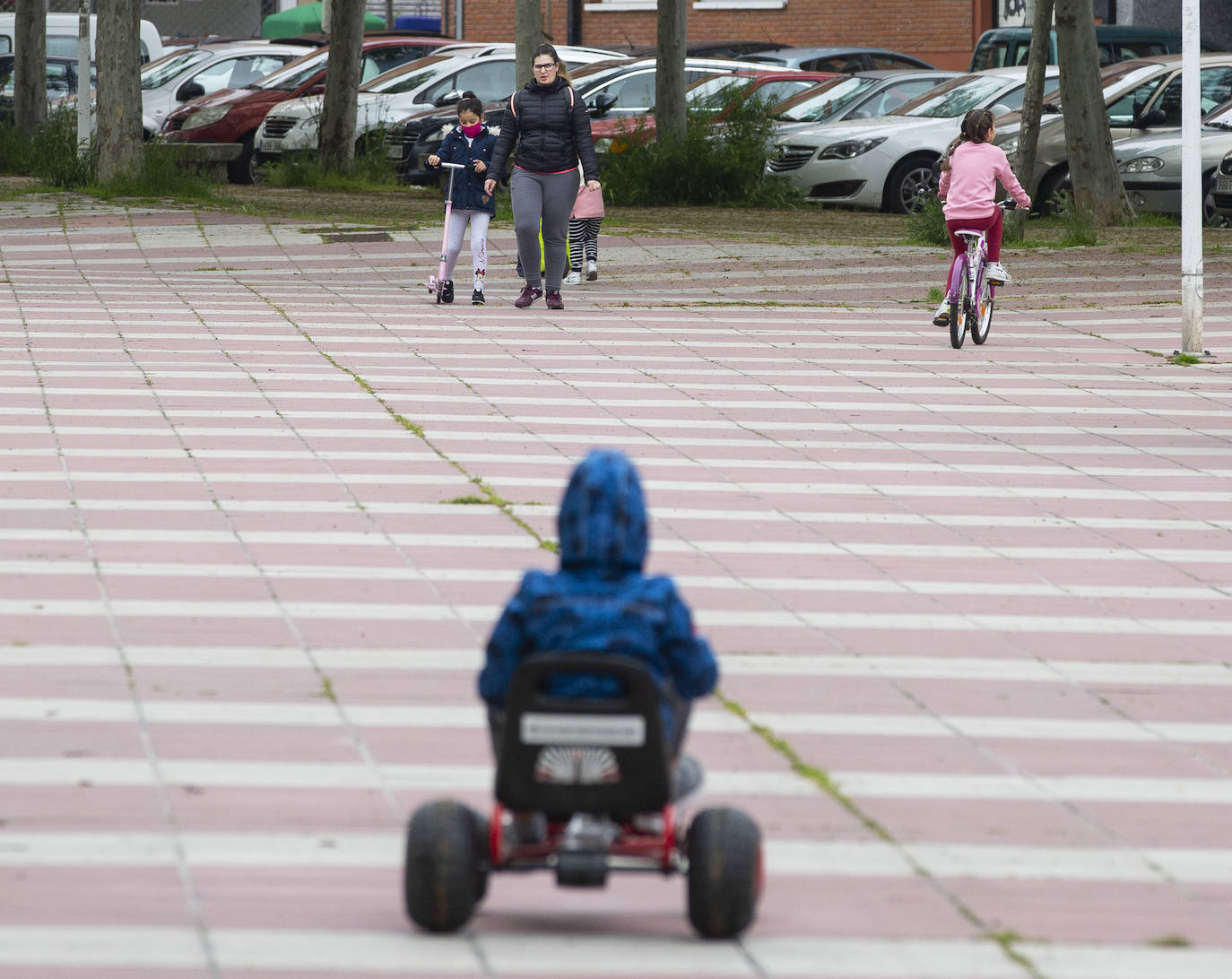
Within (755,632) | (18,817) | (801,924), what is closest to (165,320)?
(755,632)

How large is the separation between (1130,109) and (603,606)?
71.1 ft

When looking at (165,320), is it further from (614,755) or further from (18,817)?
(614,755)

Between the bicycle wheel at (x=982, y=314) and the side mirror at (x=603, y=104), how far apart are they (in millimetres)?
13445

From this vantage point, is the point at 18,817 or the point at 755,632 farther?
the point at 755,632

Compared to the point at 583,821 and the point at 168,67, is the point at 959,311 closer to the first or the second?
the point at 583,821

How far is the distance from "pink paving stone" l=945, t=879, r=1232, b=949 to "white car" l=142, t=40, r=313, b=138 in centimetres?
2959

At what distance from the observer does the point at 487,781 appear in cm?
518

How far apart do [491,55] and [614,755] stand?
2690 cm

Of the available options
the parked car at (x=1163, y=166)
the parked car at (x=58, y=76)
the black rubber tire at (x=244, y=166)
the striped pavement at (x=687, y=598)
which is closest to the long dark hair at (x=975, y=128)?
the striped pavement at (x=687, y=598)

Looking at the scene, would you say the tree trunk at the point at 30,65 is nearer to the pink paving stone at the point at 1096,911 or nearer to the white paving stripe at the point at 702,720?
the white paving stripe at the point at 702,720

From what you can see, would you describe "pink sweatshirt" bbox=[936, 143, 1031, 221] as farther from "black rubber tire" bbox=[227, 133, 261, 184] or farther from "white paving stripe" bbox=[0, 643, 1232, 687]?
"black rubber tire" bbox=[227, 133, 261, 184]

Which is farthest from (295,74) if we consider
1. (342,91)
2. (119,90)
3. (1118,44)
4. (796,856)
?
(796,856)

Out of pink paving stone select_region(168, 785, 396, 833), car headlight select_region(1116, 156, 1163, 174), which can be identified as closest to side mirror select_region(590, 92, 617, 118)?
car headlight select_region(1116, 156, 1163, 174)

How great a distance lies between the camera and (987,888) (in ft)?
14.9
